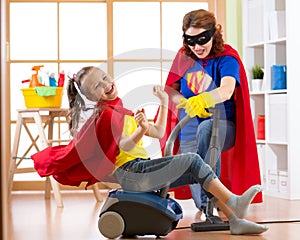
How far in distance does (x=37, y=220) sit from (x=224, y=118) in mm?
1070

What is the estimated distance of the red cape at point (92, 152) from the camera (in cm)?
280

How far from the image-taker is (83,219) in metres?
3.47

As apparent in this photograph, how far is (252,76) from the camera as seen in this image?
4996 millimetres

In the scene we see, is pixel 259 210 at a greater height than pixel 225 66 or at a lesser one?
lesser

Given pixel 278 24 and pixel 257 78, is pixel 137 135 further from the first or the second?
pixel 257 78

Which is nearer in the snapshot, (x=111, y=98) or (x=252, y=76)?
(x=111, y=98)

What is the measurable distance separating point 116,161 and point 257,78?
228 cm

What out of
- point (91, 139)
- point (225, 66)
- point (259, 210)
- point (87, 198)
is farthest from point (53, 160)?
point (87, 198)

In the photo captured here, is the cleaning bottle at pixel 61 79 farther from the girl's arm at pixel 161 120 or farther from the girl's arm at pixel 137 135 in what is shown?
the girl's arm at pixel 137 135

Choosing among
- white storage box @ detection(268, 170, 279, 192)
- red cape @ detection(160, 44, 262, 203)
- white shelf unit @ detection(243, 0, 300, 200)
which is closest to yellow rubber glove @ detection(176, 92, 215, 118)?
red cape @ detection(160, 44, 262, 203)

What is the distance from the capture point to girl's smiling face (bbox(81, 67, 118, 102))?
2.85 metres

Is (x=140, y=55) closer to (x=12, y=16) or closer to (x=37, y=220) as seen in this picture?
(x=12, y=16)

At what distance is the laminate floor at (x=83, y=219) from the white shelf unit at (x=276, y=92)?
21 cm

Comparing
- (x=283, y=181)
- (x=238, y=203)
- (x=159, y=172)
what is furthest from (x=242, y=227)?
(x=283, y=181)
